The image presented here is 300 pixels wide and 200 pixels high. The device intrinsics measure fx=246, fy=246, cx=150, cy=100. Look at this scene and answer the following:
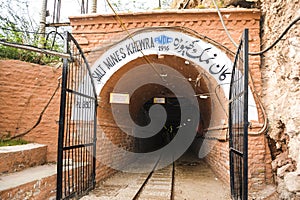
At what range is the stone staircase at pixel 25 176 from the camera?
3180mm

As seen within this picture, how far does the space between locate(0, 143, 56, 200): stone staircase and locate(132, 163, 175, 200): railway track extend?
1742 mm

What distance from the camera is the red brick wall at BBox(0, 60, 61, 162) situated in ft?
17.9

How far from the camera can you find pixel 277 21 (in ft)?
14.4

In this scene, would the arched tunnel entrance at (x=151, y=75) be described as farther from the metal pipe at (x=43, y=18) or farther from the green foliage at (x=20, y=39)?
the metal pipe at (x=43, y=18)

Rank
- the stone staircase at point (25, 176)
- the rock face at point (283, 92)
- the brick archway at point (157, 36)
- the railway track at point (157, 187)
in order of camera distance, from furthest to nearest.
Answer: the brick archway at point (157, 36)
the railway track at point (157, 187)
the rock face at point (283, 92)
the stone staircase at point (25, 176)

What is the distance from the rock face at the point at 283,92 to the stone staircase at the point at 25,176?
11.9ft

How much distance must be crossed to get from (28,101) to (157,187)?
362 cm

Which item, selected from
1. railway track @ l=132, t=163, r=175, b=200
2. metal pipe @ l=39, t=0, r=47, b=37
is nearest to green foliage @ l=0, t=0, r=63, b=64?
metal pipe @ l=39, t=0, r=47, b=37

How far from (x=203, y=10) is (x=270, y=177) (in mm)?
3718

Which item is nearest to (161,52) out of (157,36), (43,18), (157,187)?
(157,36)

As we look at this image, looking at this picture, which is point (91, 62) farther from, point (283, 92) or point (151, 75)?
point (283, 92)

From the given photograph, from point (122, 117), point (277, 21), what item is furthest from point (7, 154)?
point (277, 21)

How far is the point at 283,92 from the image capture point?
4023 mm

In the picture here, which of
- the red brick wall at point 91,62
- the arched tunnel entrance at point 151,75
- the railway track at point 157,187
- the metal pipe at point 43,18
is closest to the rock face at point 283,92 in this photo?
the red brick wall at point 91,62
